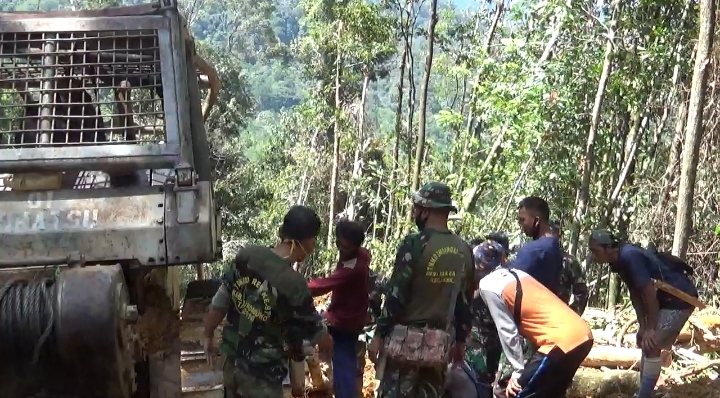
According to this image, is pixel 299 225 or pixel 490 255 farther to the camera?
pixel 490 255

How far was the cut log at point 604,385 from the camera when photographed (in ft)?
22.0

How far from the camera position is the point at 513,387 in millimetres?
4305

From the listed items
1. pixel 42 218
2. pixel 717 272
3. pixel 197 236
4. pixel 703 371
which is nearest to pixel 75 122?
pixel 42 218

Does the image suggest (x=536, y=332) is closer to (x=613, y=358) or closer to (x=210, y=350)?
(x=210, y=350)

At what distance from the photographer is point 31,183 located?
4293mm

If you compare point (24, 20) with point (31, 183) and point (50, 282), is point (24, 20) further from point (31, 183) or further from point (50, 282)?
point (50, 282)

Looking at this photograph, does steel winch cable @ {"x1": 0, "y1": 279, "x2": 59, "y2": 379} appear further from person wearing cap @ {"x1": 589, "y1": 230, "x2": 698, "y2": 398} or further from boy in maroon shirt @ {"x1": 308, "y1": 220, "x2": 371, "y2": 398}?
person wearing cap @ {"x1": 589, "y1": 230, "x2": 698, "y2": 398}

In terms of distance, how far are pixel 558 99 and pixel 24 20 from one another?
5735 millimetres

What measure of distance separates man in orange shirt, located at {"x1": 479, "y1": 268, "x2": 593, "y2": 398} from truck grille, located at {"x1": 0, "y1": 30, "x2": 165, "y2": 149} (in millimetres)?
1995

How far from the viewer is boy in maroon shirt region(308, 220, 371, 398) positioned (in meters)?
5.07

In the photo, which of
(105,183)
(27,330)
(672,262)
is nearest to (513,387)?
(672,262)

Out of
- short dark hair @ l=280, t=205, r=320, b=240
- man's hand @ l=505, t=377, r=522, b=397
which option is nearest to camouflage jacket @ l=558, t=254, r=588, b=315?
man's hand @ l=505, t=377, r=522, b=397

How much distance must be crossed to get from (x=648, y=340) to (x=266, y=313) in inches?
117

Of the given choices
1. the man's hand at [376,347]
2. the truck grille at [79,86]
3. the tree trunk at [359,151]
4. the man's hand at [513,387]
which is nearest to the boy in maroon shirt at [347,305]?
the man's hand at [376,347]
